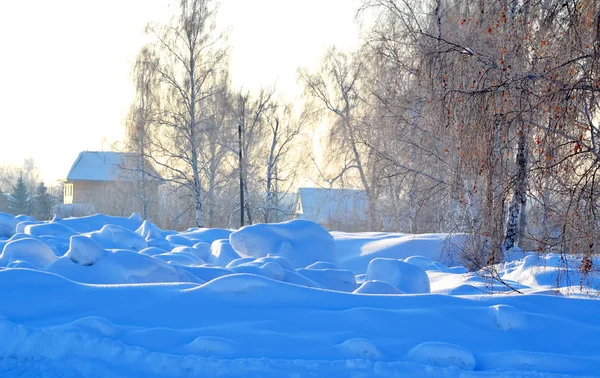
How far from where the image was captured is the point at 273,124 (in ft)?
73.3

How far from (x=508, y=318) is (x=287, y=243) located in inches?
161

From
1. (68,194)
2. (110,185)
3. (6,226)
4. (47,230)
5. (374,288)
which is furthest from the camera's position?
(68,194)

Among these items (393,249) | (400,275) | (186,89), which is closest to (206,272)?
(400,275)

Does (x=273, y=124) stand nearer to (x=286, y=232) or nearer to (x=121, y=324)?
(x=286, y=232)

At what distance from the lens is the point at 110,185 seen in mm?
27438

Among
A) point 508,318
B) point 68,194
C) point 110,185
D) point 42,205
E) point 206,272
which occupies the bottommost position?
point 508,318

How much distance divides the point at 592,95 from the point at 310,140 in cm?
1798

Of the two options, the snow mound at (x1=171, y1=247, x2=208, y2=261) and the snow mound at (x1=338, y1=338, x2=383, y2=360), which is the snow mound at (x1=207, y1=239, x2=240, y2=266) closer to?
the snow mound at (x1=171, y1=247, x2=208, y2=261)

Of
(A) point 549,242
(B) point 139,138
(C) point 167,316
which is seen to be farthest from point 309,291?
(B) point 139,138

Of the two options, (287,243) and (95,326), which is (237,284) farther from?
(287,243)

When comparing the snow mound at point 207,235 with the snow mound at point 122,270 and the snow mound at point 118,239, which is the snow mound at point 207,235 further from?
the snow mound at point 122,270

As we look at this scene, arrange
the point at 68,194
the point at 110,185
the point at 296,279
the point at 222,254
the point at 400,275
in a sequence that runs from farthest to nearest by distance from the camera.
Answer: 1. the point at 68,194
2. the point at 110,185
3. the point at 222,254
4. the point at 400,275
5. the point at 296,279

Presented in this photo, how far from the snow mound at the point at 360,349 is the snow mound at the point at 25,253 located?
114 inches

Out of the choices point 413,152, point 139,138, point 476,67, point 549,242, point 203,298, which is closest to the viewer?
point 203,298
